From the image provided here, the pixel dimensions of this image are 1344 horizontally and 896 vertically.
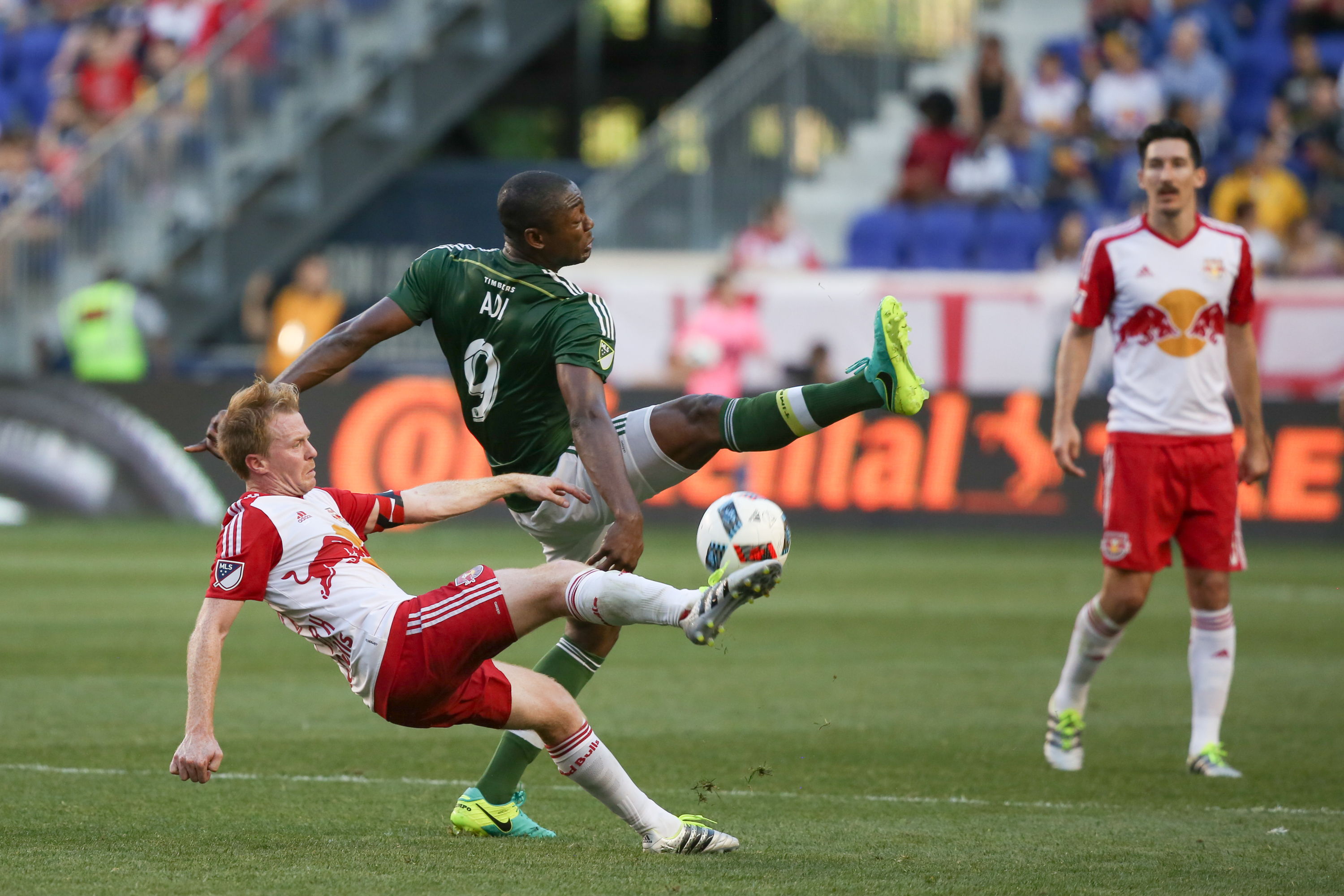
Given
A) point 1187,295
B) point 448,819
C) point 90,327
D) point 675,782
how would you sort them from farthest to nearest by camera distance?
point 90,327 → point 1187,295 → point 675,782 → point 448,819

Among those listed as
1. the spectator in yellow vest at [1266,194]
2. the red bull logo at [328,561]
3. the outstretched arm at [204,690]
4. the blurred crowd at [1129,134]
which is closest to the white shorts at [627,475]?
the red bull logo at [328,561]

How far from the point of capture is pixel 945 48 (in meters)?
22.1

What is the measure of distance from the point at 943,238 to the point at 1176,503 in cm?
1200

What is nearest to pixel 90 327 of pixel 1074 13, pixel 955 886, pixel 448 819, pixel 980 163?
pixel 980 163

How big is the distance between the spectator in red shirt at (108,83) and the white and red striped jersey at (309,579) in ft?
60.6

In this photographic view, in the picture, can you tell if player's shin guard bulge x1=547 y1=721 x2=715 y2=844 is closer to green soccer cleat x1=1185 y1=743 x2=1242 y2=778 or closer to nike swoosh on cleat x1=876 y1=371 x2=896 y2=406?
nike swoosh on cleat x1=876 y1=371 x2=896 y2=406

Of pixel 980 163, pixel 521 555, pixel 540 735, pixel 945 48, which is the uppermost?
pixel 945 48

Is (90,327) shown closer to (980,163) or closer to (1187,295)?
(980,163)

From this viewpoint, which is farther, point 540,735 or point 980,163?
point 980,163

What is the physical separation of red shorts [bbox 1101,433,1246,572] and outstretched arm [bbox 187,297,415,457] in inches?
112

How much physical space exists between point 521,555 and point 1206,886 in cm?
966

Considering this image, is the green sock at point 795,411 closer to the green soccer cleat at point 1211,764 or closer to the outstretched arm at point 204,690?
the outstretched arm at point 204,690

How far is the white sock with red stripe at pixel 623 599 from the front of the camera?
4699 mm

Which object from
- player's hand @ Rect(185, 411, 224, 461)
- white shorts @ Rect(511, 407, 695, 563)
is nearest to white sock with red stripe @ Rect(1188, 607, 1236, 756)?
white shorts @ Rect(511, 407, 695, 563)
